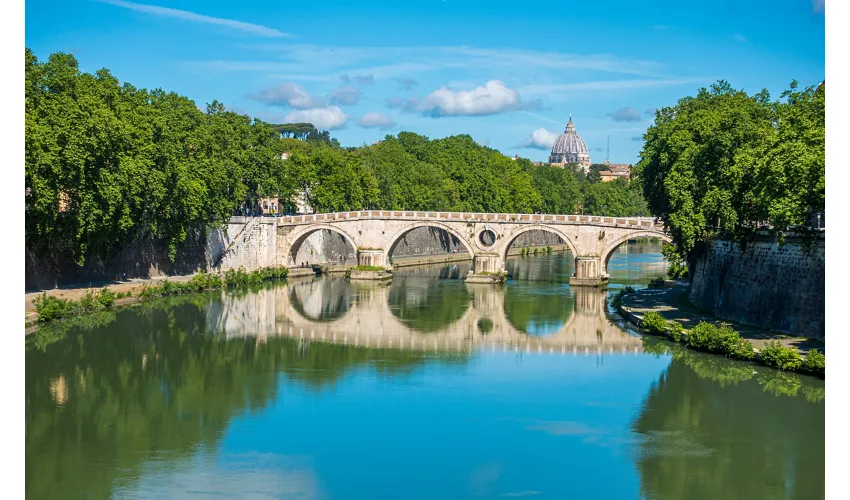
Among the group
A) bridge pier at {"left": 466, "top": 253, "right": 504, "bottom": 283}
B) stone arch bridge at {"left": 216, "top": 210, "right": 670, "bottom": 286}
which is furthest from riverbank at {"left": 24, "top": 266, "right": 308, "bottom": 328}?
bridge pier at {"left": 466, "top": 253, "right": 504, "bottom": 283}

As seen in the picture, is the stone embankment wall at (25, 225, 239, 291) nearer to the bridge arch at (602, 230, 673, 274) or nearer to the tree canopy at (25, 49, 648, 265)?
the tree canopy at (25, 49, 648, 265)

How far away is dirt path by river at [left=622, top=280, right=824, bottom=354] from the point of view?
32.1 metres

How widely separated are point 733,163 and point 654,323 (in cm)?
689

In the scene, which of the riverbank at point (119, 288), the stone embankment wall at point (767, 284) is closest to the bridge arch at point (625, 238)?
the stone embankment wall at point (767, 284)

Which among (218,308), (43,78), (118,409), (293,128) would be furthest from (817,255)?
(293,128)

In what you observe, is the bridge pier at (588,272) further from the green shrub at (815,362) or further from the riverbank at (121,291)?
the green shrub at (815,362)

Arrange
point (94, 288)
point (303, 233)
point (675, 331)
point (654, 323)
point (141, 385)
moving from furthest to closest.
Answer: point (303, 233)
point (94, 288)
point (654, 323)
point (675, 331)
point (141, 385)

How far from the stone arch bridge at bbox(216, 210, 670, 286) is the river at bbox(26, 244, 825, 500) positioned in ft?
49.5

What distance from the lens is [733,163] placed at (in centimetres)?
3788

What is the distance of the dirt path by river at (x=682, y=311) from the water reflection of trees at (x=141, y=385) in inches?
394

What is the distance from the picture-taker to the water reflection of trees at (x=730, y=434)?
2089 cm

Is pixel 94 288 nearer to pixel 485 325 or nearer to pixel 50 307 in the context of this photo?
pixel 50 307

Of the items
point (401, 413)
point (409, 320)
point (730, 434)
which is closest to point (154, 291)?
point (409, 320)

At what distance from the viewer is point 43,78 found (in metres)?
41.5
